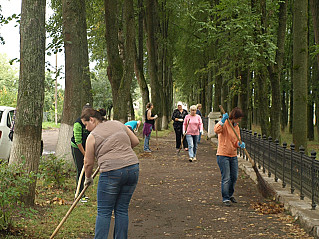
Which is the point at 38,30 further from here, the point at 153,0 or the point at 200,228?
the point at 153,0

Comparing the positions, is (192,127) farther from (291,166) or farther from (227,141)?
(291,166)

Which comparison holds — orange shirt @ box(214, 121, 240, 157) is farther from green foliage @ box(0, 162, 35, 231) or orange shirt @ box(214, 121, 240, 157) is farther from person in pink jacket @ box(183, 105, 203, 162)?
person in pink jacket @ box(183, 105, 203, 162)

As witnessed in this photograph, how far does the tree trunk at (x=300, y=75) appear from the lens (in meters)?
12.0

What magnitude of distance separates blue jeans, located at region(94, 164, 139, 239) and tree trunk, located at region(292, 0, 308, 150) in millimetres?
7880

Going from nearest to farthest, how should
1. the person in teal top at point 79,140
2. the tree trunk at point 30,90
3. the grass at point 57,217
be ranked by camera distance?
the grass at point 57,217
the tree trunk at point 30,90
the person in teal top at point 79,140

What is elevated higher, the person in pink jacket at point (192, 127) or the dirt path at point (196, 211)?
the person in pink jacket at point (192, 127)

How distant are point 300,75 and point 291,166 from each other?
167 inches

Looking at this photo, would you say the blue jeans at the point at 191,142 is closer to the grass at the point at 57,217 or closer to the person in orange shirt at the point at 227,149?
the grass at the point at 57,217

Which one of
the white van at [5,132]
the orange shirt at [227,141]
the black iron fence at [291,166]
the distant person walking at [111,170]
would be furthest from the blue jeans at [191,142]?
the distant person walking at [111,170]

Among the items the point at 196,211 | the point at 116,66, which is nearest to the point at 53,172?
the point at 196,211

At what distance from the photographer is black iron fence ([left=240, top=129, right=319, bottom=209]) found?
24.3 feet

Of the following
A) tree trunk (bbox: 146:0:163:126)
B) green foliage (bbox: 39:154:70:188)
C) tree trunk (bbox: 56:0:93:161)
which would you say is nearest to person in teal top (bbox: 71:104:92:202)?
green foliage (bbox: 39:154:70:188)

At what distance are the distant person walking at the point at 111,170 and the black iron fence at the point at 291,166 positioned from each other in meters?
3.52

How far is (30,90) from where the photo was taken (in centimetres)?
759
